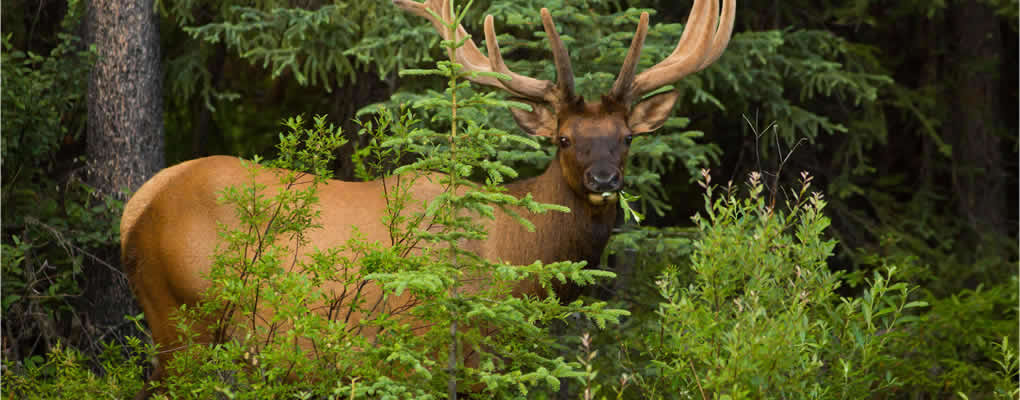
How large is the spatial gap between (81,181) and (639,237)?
3989 millimetres

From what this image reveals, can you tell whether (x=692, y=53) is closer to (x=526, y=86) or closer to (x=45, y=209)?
Result: (x=526, y=86)

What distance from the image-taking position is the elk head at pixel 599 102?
19.6 ft

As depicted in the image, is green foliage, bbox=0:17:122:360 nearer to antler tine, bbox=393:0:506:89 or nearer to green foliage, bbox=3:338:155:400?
green foliage, bbox=3:338:155:400

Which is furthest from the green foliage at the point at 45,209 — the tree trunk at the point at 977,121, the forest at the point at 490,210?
the tree trunk at the point at 977,121

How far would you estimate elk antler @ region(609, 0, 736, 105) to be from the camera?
252 inches

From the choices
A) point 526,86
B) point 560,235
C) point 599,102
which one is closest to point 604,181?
point 560,235

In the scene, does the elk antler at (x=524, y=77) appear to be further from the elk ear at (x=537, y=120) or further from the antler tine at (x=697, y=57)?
the antler tine at (x=697, y=57)

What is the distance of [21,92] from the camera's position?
779cm

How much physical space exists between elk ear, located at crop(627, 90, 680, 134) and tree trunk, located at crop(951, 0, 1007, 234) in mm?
6686

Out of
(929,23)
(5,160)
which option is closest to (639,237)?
(5,160)

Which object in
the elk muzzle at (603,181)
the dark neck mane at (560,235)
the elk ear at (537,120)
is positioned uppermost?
the elk ear at (537,120)

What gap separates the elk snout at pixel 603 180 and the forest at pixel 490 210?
5.3 inches

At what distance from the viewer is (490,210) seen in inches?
170

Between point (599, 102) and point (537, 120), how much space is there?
38 centimetres
